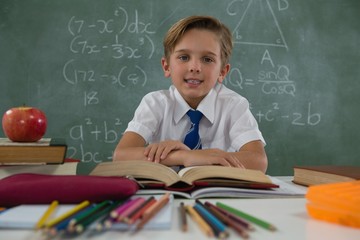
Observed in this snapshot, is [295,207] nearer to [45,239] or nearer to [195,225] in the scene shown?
[195,225]

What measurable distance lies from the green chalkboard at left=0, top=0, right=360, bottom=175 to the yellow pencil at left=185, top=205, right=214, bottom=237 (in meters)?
2.21

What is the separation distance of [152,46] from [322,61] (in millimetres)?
1235

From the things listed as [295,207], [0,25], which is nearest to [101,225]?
[295,207]

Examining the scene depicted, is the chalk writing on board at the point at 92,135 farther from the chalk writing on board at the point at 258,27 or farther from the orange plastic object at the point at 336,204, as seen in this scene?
the orange plastic object at the point at 336,204

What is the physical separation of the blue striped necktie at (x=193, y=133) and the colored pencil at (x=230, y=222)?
2.99ft

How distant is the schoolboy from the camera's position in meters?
1.50

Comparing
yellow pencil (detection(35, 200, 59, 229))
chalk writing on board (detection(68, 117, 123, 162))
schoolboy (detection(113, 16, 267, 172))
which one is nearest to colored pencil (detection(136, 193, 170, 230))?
yellow pencil (detection(35, 200, 59, 229))

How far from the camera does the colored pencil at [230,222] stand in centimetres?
45

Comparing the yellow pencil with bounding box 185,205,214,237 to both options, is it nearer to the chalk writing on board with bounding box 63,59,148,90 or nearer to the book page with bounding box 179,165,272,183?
the book page with bounding box 179,165,272,183

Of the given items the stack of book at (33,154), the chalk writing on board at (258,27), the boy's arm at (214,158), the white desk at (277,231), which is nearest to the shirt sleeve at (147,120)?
the boy's arm at (214,158)

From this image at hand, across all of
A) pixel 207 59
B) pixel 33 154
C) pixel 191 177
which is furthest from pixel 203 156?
pixel 207 59

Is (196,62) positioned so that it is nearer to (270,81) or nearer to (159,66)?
(159,66)

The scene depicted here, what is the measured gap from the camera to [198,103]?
1616 millimetres

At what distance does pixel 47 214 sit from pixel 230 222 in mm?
224
